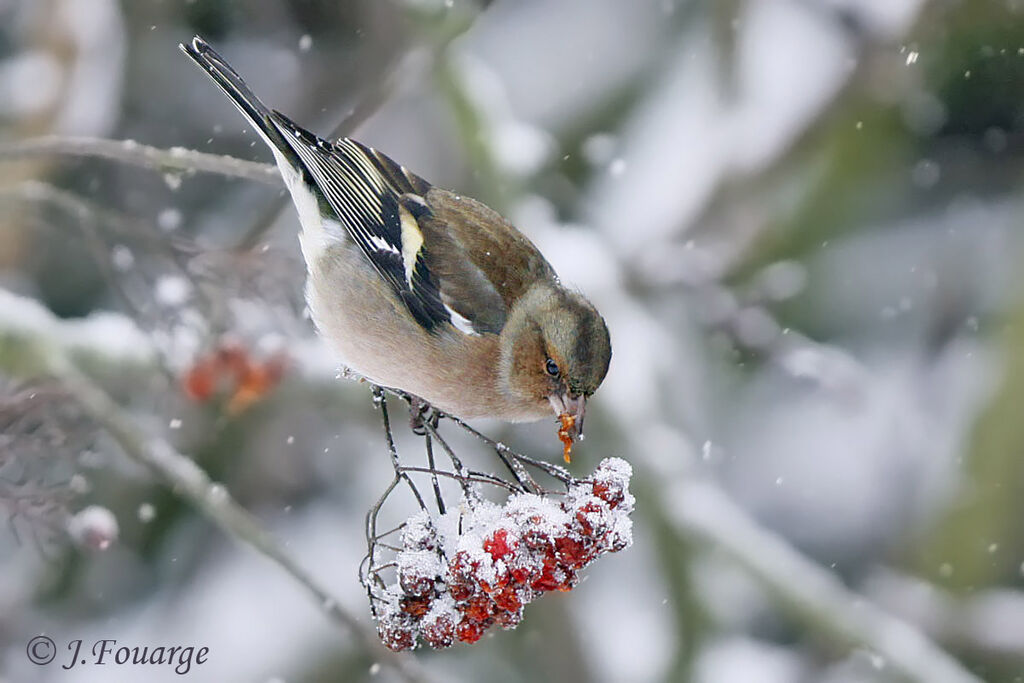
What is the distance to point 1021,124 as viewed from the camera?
640 centimetres

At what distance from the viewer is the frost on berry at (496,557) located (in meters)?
1.72

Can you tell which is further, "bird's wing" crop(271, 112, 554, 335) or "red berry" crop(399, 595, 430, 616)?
"bird's wing" crop(271, 112, 554, 335)

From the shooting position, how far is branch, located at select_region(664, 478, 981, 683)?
395 centimetres

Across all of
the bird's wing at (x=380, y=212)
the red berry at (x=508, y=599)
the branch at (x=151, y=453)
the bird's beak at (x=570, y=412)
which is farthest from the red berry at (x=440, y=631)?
the bird's wing at (x=380, y=212)

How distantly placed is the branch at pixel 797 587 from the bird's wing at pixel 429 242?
1.78m

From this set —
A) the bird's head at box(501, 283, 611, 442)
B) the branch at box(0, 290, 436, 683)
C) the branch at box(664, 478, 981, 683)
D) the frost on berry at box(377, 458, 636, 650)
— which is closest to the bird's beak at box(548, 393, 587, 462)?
the bird's head at box(501, 283, 611, 442)

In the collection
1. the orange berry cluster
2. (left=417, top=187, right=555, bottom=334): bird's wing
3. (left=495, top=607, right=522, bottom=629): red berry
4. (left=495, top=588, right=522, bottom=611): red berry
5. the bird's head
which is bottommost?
(left=495, top=588, right=522, bottom=611): red berry

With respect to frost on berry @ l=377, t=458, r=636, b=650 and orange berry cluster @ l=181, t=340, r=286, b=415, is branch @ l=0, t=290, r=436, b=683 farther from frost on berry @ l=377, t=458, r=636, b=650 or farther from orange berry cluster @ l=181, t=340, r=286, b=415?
frost on berry @ l=377, t=458, r=636, b=650

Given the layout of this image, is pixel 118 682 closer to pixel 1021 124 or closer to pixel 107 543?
pixel 107 543

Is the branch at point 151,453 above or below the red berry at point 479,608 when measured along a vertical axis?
above

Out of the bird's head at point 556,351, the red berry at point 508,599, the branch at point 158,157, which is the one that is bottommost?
the red berry at point 508,599

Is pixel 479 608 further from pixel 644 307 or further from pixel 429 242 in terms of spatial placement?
pixel 644 307

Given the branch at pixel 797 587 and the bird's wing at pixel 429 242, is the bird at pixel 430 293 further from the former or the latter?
the branch at pixel 797 587

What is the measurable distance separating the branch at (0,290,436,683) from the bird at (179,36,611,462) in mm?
553
